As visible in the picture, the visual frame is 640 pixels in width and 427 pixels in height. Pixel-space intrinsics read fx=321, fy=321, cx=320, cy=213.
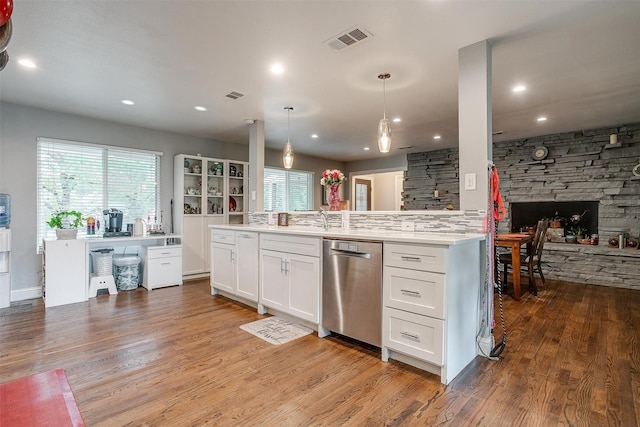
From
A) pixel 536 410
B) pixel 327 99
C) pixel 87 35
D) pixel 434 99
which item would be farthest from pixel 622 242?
pixel 87 35

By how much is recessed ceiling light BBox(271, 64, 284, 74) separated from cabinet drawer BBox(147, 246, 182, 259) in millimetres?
3122

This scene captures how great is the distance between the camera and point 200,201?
226 inches

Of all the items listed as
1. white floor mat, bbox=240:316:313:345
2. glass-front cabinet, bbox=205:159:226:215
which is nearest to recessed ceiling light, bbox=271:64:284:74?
white floor mat, bbox=240:316:313:345

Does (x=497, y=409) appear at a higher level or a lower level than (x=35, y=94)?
lower

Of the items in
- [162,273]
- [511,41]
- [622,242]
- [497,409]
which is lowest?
[497,409]

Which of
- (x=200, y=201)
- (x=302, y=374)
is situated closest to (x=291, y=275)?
(x=302, y=374)

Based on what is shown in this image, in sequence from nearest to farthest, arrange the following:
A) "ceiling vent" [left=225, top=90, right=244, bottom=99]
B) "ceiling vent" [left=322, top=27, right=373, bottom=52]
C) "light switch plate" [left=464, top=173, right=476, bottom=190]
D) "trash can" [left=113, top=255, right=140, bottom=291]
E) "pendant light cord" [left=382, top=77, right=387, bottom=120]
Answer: "ceiling vent" [left=322, top=27, right=373, bottom=52] < "light switch plate" [left=464, top=173, right=476, bottom=190] < "pendant light cord" [left=382, top=77, right=387, bottom=120] < "ceiling vent" [left=225, top=90, right=244, bottom=99] < "trash can" [left=113, top=255, right=140, bottom=291]

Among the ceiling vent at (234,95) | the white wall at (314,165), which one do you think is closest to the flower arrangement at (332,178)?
the ceiling vent at (234,95)

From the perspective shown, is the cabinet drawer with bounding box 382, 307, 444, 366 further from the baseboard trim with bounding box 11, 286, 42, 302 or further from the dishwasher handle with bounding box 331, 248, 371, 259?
the baseboard trim with bounding box 11, 286, 42, 302

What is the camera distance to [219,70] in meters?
3.11

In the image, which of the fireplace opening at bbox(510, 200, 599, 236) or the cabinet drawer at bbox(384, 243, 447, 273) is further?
the fireplace opening at bbox(510, 200, 599, 236)

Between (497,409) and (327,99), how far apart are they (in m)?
3.41

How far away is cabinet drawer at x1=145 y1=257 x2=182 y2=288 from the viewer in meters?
4.63

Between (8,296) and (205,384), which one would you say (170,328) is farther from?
(8,296)
